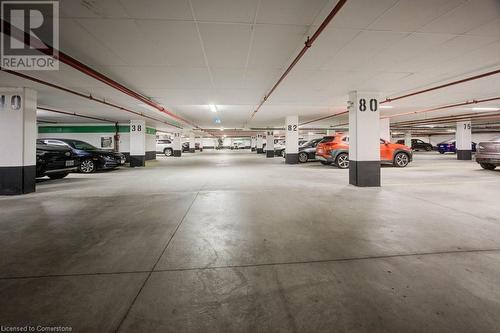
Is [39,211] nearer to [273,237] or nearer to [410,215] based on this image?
[273,237]

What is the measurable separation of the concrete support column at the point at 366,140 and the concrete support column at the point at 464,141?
1285cm

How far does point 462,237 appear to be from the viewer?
2.63 meters

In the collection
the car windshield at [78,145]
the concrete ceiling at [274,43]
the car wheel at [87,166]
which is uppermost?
the concrete ceiling at [274,43]

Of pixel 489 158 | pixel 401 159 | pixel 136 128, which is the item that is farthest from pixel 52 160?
pixel 489 158

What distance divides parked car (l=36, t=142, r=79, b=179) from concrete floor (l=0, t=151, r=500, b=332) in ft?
12.1

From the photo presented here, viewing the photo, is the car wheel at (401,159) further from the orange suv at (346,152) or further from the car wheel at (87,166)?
the car wheel at (87,166)

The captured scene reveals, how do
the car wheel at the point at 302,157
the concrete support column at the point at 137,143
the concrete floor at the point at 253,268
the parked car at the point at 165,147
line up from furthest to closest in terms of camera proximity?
the parked car at the point at 165,147
the car wheel at the point at 302,157
the concrete support column at the point at 137,143
the concrete floor at the point at 253,268

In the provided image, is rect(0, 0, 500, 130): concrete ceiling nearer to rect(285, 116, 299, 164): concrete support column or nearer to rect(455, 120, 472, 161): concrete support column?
rect(285, 116, 299, 164): concrete support column

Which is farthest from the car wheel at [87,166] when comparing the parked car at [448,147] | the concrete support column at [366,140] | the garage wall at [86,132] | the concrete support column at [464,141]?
the parked car at [448,147]

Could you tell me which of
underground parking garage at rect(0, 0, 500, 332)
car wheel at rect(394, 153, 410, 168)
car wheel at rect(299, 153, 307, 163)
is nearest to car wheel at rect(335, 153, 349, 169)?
car wheel at rect(394, 153, 410, 168)

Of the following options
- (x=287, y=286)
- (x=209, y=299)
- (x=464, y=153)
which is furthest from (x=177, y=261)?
(x=464, y=153)

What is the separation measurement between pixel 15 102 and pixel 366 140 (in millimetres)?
8716

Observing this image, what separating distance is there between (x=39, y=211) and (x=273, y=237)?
3969 mm

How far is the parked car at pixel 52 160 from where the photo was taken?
269 inches
